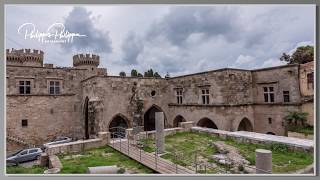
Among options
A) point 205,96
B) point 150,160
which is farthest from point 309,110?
point 205,96

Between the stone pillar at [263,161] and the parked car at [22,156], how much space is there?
15.0ft

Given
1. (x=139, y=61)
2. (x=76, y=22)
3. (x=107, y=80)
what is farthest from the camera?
(x=107, y=80)

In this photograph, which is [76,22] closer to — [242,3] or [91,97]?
[242,3]

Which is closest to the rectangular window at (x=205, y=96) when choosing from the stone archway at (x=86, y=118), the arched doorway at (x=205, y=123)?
→ the arched doorway at (x=205, y=123)

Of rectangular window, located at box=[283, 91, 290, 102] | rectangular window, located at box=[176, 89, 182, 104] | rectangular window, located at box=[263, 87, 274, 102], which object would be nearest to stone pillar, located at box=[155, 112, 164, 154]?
rectangular window, located at box=[283, 91, 290, 102]

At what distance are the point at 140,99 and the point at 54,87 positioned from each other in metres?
3.32

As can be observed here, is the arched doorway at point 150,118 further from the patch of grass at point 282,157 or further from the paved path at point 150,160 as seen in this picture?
the patch of grass at point 282,157

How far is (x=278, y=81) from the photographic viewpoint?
8.20 meters

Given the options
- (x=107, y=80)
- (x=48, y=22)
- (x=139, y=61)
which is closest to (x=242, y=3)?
(x=139, y=61)

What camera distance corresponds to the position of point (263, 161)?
4.57 metres

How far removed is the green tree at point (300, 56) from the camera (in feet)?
16.8

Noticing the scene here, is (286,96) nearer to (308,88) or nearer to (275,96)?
(275,96)

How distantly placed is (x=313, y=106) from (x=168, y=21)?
3.24 meters

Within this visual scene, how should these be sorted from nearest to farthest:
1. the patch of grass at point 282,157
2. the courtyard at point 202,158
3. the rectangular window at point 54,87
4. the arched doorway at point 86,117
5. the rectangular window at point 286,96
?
the patch of grass at point 282,157 → the courtyard at point 202,158 → the rectangular window at point 286,96 → the arched doorway at point 86,117 → the rectangular window at point 54,87
